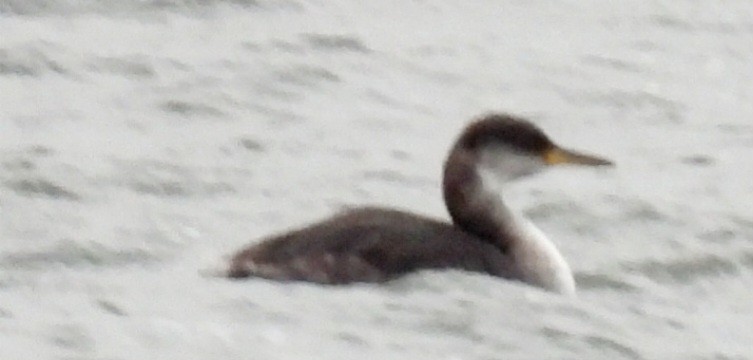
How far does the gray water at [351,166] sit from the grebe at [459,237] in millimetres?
Result: 73

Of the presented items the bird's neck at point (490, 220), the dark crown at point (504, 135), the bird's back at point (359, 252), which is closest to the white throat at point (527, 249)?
the bird's neck at point (490, 220)

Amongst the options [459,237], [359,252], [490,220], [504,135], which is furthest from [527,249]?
[359,252]

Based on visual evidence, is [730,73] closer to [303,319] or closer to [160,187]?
[160,187]

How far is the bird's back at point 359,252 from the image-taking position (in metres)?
9.62

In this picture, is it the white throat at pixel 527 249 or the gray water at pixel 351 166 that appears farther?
the white throat at pixel 527 249

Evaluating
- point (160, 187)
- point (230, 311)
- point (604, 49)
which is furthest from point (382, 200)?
point (604, 49)

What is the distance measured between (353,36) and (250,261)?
5732 millimetres

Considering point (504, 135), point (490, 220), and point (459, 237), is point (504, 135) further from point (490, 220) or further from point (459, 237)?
point (459, 237)

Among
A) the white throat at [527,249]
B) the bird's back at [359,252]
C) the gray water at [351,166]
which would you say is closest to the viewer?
the gray water at [351,166]

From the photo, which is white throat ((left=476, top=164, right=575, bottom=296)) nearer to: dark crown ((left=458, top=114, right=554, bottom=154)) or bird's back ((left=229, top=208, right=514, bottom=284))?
dark crown ((left=458, top=114, right=554, bottom=154))

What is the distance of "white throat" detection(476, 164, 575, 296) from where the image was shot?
33.1 ft

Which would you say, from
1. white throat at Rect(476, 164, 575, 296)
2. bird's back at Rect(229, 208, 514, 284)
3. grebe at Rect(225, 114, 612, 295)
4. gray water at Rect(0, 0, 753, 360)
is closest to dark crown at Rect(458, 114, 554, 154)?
grebe at Rect(225, 114, 612, 295)

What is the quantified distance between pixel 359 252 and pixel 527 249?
2.77 ft

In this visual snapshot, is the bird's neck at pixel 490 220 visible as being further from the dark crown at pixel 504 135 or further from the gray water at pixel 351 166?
the gray water at pixel 351 166
